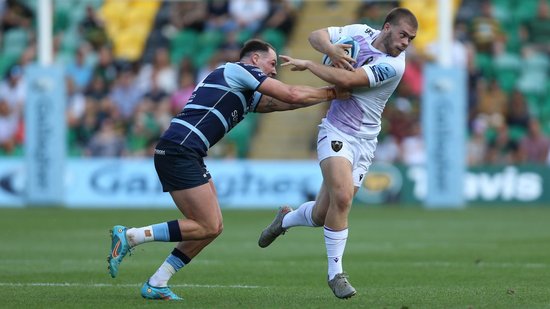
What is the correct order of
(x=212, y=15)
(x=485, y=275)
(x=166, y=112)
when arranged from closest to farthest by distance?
(x=485, y=275) < (x=166, y=112) < (x=212, y=15)

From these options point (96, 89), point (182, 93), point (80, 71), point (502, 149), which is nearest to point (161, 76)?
point (182, 93)

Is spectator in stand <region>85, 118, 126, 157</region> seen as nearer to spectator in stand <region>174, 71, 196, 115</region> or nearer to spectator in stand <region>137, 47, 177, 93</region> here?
spectator in stand <region>174, 71, 196, 115</region>

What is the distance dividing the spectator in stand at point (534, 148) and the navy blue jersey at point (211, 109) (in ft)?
55.8

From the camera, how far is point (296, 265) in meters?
13.1

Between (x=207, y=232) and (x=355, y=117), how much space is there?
5.35 ft

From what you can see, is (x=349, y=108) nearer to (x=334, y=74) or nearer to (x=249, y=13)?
(x=334, y=74)

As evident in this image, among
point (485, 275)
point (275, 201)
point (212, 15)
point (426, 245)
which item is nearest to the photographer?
point (485, 275)

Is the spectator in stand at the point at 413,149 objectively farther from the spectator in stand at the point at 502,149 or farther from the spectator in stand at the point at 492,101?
the spectator in stand at the point at 492,101

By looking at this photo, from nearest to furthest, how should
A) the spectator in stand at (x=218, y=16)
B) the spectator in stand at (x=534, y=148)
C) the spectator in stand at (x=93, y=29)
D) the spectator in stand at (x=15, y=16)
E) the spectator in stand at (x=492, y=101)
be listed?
the spectator in stand at (x=534, y=148), the spectator in stand at (x=492, y=101), the spectator in stand at (x=218, y=16), the spectator in stand at (x=93, y=29), the spectator in stand at (x=15, y=16)

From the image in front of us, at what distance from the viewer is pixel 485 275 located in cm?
1179

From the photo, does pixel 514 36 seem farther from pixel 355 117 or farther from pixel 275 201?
pixel 355 117

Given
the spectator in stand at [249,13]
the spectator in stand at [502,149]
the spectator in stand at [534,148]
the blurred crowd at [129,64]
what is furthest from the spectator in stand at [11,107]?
the spectator in stand at [534,148]

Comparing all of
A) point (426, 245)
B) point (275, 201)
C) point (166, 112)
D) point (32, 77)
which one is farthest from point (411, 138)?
point (426, 245)

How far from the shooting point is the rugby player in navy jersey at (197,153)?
950cm
